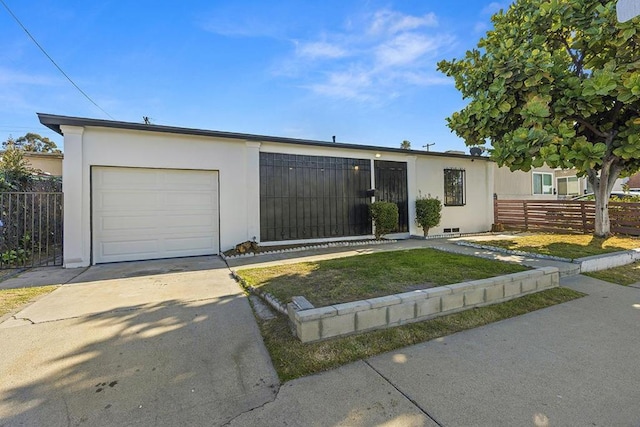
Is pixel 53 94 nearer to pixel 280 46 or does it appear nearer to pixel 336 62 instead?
pixel 280 46

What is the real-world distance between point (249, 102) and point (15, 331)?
31.3ft

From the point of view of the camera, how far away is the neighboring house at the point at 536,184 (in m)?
14.4

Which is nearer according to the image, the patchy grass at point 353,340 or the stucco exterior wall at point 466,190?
the patchy grass at point 353,340

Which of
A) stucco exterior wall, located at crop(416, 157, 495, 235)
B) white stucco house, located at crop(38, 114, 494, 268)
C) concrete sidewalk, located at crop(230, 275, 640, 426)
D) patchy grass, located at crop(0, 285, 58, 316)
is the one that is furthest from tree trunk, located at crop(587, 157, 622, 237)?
patchy grass, located at crop(0, 285, 58, 316)

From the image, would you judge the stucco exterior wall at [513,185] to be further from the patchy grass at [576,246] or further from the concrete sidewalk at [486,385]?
the concrete sidewalk at [486,385]

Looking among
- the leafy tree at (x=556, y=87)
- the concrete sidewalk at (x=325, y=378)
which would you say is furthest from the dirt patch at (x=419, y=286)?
the leafy tree at (x=556, y=87)

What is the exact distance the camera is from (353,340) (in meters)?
2.78

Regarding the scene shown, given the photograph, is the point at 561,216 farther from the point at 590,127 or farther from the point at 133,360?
the point at 133,360

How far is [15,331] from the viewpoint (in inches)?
120

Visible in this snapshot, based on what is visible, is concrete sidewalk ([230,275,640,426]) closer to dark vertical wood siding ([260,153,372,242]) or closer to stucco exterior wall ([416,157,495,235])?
dark vertical wood siding ([260,153,372,242])

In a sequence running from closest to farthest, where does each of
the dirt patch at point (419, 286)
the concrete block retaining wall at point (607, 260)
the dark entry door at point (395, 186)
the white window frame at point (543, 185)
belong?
the dirt patch at point (419, 286) < the concrete block retaining wall at point (607, 260) < the dark entry door at point (395, 186) < the white window frame at point (543, 185)

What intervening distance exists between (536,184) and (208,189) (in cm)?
1690

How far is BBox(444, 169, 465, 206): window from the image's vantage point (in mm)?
10914

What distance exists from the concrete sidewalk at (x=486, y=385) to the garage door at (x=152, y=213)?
19.7ft
